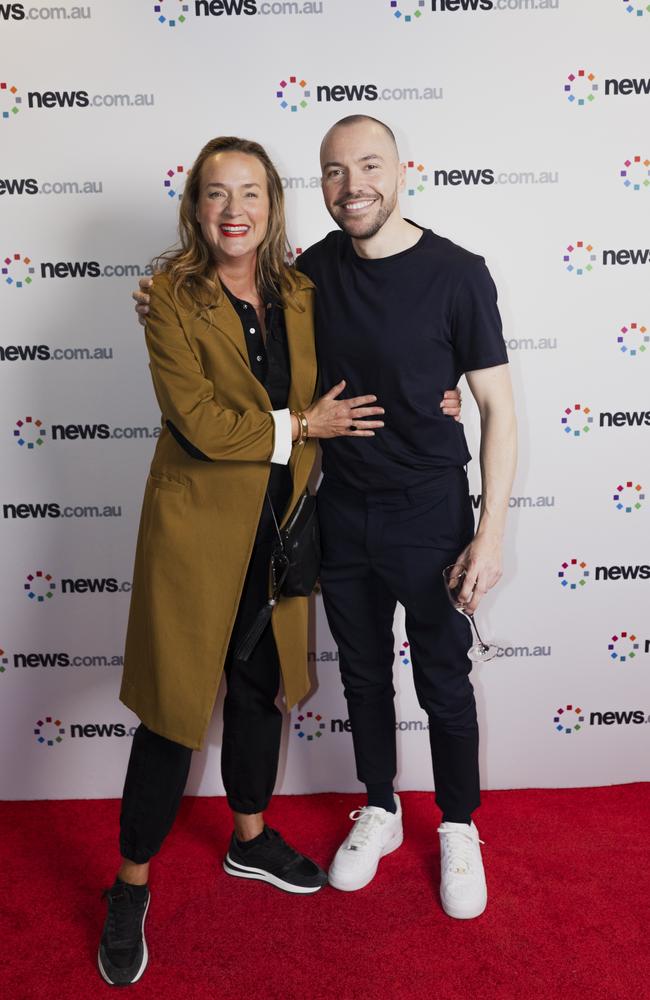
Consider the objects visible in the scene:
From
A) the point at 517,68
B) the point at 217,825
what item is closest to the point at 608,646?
the point at 217,825

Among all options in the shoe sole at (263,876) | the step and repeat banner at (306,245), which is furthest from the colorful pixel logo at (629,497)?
→ the shoe sole at (263,876)

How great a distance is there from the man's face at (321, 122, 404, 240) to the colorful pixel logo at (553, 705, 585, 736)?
1680 mm

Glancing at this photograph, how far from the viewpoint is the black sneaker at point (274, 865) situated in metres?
2.28

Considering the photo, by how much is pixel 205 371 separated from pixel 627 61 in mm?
1513

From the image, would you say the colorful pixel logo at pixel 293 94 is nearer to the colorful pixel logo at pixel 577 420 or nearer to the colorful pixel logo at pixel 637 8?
the colorful pixel logo at pixel 637 8

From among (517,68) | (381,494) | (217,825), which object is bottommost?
(217,825)

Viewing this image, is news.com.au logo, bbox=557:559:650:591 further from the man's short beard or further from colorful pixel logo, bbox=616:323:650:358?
the man's short beard

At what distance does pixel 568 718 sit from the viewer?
9.10ft

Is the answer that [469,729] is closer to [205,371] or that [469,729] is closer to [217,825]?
[217,825]

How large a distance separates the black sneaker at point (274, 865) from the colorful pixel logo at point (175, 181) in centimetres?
183

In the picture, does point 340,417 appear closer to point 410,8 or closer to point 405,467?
point 405,467

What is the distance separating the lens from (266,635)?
2170 mm

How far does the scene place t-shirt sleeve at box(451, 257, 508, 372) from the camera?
1.96 meters

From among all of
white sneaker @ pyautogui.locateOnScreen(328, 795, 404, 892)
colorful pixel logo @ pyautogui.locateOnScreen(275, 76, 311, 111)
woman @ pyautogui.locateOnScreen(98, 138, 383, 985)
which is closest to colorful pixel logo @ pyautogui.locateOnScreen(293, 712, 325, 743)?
white sneaker @ pyautogui.locateOnScreen(328, 795, 404, 892)
